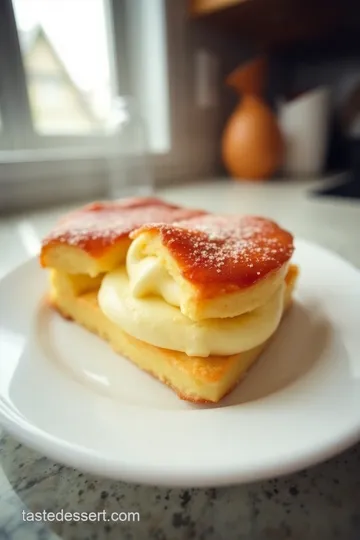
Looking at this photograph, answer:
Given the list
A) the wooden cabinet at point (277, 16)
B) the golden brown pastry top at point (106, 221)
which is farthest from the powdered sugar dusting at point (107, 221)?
the wooden cabinet at point (277, 16)

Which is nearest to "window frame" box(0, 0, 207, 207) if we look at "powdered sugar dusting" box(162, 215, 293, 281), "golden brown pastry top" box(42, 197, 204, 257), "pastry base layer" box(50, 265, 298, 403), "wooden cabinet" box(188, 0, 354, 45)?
"wooden cabinet" box(188, 0, 354, 45)

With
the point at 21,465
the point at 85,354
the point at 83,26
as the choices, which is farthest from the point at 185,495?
the point at 83,26

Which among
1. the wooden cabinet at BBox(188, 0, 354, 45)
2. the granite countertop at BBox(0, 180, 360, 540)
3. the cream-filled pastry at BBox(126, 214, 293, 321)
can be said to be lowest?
the granite countertop at BBox(0, 180, 360, 540)

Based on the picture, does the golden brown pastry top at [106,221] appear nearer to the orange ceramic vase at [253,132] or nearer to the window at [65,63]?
the window at [65,63]

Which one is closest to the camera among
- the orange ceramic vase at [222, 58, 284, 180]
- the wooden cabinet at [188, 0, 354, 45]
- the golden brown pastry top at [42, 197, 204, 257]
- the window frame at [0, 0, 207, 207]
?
the golden brown pastry top at [42, 197, 204, 257]

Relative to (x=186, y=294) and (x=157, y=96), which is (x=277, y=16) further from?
(x=186, y=294)

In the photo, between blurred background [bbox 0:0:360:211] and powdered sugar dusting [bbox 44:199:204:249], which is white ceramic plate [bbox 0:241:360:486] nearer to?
powdered sugar dusting [bbox 44:199:204:249]

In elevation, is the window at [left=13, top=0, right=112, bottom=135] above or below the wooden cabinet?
below
